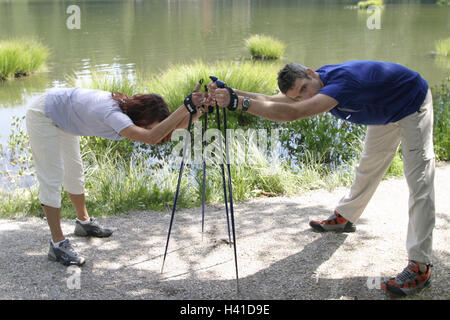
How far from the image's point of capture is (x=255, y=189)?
5.79 m

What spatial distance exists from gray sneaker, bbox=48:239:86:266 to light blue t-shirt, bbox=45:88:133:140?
2.82 feet

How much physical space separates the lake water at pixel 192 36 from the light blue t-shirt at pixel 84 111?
19.1 feet

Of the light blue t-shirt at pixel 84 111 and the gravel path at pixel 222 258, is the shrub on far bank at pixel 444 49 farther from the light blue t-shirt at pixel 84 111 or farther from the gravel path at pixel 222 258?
the light blue t-shirt at pixel 84 111

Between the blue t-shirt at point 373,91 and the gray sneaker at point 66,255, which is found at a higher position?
the blue t-shirt at point 373,91

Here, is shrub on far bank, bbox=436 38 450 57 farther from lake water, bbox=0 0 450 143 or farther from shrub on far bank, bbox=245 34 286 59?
shrub on far bank, bbox=245 34 286 59

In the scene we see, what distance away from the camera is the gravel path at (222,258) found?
3230 millimetres

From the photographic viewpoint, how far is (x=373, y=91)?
9.98ft

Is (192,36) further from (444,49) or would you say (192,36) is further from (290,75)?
(290,75)

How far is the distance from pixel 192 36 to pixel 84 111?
18.8 meters

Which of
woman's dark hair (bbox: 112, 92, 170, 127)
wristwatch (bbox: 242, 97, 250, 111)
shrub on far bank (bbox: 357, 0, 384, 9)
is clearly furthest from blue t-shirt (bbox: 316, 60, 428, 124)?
shrub on far bank (bbox: 357, 0, 384, 9)

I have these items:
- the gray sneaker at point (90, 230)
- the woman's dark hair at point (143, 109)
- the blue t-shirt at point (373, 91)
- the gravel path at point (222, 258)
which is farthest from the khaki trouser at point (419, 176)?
the gray sneaker at point (90, 230)

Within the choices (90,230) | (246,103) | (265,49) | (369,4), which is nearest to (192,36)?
(265,49)

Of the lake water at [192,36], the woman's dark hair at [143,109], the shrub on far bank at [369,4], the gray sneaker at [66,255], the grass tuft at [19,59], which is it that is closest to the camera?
the woman's dark hair at [143,109]
